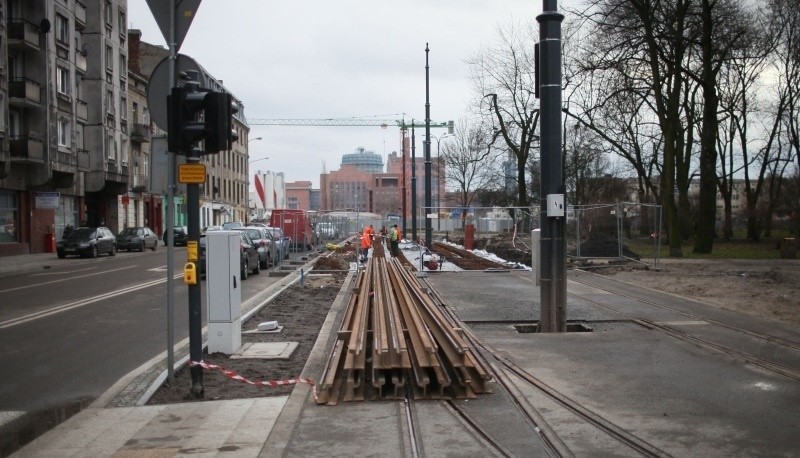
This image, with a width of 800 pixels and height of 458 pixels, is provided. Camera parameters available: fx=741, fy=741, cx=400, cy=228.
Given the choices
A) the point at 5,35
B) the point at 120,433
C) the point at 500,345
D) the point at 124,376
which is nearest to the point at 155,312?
the point at 124,376

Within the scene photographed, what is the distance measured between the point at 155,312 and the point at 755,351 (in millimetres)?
10545

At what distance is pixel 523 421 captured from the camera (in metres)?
6.44

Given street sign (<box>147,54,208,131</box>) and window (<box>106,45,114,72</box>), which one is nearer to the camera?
street sign (<box>147,54,208,131</box>)

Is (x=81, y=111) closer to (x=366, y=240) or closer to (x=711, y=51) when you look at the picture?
(x=366, y=240)

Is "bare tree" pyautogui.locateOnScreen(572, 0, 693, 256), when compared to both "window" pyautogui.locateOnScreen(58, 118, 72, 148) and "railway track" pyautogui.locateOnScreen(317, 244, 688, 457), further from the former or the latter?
"window" pyautogui.locateOnScreen(58, 118, 72, 148)

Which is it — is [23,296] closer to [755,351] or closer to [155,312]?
[155,312]

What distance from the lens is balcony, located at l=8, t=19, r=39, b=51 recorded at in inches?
1407

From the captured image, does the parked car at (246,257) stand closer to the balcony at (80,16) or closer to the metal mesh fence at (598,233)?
the metal mesh fence at (598,233)

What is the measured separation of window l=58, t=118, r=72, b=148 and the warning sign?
121 feet

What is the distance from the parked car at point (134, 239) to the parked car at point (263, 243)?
17.9 m

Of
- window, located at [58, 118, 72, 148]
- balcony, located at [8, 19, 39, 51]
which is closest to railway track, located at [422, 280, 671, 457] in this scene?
balcony, located at [8, 19, 39, 51]

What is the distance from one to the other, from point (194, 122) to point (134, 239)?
126ft

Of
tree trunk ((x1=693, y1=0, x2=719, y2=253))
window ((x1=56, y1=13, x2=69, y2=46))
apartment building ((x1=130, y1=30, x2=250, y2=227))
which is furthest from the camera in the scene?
apartment building ((x1=130, y1=30, x2=250, y2=227))

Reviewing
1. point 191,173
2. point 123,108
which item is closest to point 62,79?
point 123,108
